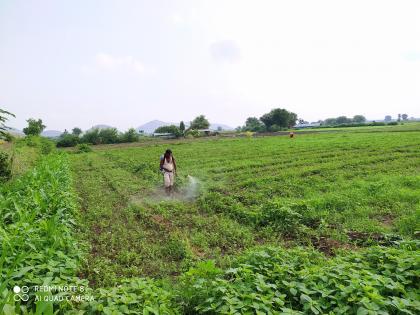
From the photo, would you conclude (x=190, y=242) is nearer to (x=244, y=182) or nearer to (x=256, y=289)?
(x=256, y=289)

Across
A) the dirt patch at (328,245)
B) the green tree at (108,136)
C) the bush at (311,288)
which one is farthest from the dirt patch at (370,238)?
Result: the green tree at (108,136)

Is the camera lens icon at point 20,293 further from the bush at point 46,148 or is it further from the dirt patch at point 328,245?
the bush at point 46,148

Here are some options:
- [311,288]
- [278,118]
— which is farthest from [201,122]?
[311,288]

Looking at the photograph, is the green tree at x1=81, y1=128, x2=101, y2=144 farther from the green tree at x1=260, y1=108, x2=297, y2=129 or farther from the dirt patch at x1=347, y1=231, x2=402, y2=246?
the green tree at x1=260, y1=108, x2=297, y2=129

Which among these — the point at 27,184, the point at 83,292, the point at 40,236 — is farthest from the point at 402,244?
the point at 27,184

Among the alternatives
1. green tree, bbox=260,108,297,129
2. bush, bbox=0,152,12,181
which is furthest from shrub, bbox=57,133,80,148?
green tree, bbox=260,108,297,129

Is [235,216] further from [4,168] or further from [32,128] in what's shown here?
[32,128]

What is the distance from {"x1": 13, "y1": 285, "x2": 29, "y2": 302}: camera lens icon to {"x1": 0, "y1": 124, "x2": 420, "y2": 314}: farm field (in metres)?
0.17

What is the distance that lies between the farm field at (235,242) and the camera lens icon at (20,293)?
167 millimetres

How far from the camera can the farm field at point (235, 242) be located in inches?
143

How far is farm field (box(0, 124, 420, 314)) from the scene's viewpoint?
11.9 feet

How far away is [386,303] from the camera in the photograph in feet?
10.7

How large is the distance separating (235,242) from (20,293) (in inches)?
163

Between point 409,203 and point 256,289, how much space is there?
22.4 feet
